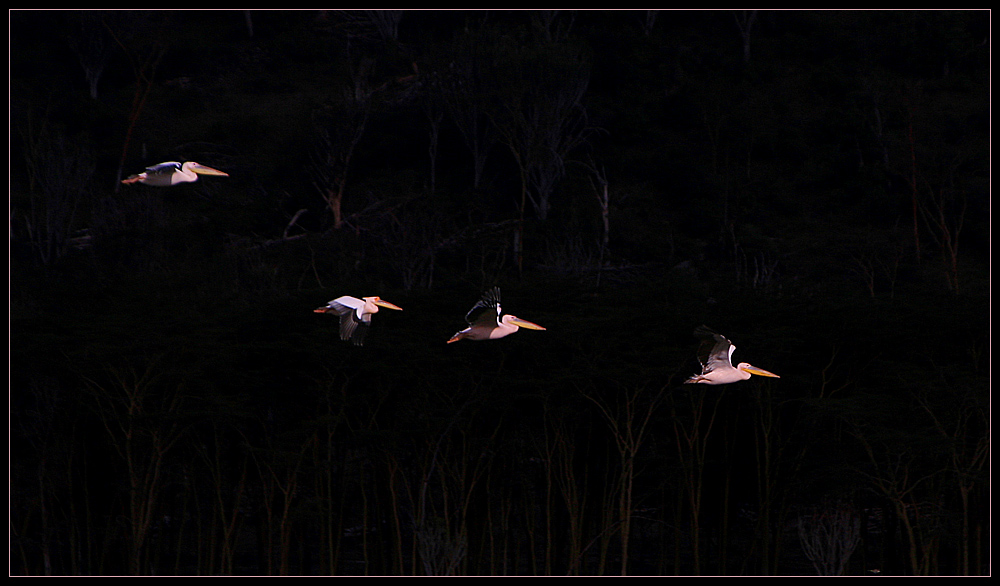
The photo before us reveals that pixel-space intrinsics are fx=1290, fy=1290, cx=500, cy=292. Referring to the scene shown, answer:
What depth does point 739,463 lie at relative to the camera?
36.9m

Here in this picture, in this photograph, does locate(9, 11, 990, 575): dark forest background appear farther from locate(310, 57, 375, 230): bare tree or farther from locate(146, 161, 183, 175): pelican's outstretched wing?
locate(146, 161, 183, 175): pelican's outstretched wing

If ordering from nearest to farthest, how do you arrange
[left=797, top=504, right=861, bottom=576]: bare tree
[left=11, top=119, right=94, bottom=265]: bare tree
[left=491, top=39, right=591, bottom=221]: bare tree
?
[left=797, top=504, right=861, bottom=576]: bare tree, [left=11, top=119, right=94, bottom=265]: bare tree, [left=491, top=39, right=591, bottom=221]: bare tree

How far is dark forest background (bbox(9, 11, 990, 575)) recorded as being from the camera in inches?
1267

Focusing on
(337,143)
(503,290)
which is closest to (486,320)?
(503,290)

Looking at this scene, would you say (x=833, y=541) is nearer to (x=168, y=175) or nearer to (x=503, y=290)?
(x=503, y=290)

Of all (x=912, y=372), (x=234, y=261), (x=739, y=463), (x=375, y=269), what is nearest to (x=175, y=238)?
(x=234, y=261)

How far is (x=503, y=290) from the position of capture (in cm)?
3497

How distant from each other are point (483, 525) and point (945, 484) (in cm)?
1198

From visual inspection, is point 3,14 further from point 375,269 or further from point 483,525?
point 375,269

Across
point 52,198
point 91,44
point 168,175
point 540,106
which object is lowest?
point 168,175

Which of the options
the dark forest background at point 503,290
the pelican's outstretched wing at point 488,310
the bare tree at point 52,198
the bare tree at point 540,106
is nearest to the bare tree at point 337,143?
the dark forest background at point 503,290

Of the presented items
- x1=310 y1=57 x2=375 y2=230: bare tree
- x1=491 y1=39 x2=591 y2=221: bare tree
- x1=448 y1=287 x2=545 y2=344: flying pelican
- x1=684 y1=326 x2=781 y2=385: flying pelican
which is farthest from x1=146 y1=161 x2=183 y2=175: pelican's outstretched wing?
x1=310 y1=57 x2=375 y2=230: bare tree

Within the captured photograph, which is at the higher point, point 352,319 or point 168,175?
point 168,175

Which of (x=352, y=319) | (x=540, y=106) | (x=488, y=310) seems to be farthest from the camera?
(x=540, y=106)
